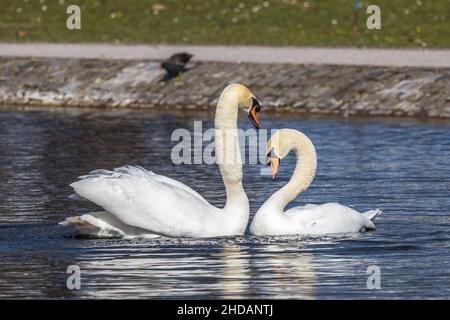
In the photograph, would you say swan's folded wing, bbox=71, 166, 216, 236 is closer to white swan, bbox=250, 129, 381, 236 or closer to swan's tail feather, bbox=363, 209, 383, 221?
white swan, bbox=250, 129, 381, 236

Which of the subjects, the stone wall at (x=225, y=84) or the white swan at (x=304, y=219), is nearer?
the white swan at (x=304, y=219)

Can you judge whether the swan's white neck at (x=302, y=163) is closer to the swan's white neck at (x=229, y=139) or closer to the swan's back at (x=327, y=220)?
the swan's back at (x=327, y=220)

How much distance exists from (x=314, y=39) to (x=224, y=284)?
73.7ft

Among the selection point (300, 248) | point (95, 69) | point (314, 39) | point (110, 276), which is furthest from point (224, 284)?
point (314, 39)

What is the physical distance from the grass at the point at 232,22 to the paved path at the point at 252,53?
122 cm

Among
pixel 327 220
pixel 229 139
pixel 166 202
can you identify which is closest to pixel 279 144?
pixel 229 139

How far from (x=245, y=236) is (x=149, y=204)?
1083 mm

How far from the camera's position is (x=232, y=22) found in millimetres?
38625

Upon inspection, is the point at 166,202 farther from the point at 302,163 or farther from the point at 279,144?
the point at 302,163

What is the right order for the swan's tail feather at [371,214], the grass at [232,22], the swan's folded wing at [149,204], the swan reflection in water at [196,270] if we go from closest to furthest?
the swan reflection in water at [196,270], the swan's folded wing at [149,204], the swan's tail feather at [371,214], the grass at [232,22]

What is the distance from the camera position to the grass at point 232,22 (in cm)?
3562

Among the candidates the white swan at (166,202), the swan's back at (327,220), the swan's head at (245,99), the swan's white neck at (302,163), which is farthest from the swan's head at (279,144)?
the swan's back at (327,220)

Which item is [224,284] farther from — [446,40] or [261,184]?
[446,40]

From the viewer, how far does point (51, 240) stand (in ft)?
51.8
